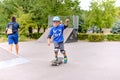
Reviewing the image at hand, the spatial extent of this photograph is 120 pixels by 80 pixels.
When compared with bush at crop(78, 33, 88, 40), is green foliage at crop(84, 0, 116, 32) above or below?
above

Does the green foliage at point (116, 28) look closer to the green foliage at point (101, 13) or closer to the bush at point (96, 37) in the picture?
the green foliage at point (101, 13)

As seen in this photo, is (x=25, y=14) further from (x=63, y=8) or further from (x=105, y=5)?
(x=105, y=5)

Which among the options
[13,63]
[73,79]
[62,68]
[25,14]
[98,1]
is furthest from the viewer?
[98,1]

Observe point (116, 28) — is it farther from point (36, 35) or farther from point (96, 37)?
point (36, 35)

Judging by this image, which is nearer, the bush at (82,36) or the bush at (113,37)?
the bush at (113,37)

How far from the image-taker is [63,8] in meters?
22.1

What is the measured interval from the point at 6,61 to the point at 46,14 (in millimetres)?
14164

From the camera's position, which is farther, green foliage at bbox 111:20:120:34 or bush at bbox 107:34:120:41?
green foliage at bbox 111:20:120:34

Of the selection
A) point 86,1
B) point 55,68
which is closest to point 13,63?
point 55,68

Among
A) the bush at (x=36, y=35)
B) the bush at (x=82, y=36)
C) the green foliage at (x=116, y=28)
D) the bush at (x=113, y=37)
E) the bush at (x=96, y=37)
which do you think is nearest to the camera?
the bush at (x=96, y=37)

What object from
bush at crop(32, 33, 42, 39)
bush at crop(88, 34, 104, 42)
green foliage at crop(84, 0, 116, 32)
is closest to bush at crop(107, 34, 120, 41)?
bush at crop(88, 34, 104, 42)

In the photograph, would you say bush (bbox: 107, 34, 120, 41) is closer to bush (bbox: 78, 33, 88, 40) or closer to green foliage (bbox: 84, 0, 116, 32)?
bush (bbox: 78, 33, 88, 40)

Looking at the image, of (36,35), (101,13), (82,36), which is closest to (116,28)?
(101,13)

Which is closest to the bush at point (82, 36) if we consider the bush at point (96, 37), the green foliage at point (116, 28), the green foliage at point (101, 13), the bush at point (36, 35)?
the bush at point (96, 37)
